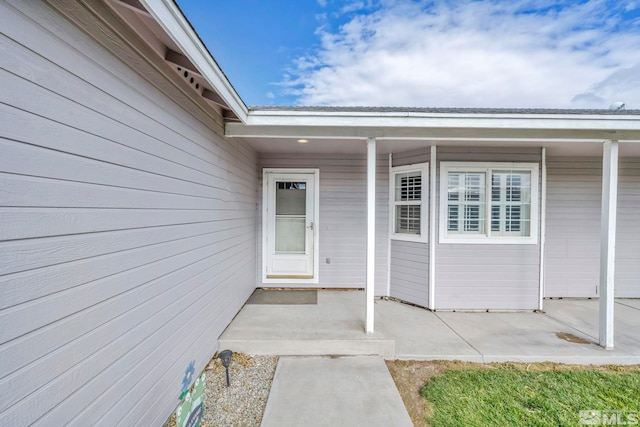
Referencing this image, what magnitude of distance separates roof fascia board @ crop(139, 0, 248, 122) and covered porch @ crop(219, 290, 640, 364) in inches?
101

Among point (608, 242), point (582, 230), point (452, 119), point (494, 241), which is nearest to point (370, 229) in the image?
point (452, 119)

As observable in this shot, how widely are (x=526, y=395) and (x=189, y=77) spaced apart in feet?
13.3

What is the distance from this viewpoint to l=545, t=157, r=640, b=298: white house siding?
4.64m

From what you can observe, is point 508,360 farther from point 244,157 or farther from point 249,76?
point 249,76

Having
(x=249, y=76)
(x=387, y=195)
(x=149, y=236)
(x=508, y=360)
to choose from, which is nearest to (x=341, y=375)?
(x=508, y=360)

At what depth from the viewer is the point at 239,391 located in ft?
7.63

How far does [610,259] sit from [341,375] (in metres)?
3.40

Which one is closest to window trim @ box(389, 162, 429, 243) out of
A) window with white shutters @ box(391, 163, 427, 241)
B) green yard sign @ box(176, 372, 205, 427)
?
window with white shutters @ box(391, 163, 427, 241)

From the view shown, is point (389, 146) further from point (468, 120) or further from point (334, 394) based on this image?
point (334, 394)

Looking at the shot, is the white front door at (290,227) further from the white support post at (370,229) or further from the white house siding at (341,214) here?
the white support post at (370,229)

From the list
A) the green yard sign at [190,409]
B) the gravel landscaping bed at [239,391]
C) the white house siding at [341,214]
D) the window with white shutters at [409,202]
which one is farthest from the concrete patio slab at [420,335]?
the green yard sign at [190,409]

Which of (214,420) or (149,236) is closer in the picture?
(149,236)

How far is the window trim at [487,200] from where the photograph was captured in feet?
13.5

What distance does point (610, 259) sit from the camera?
3.03 m
